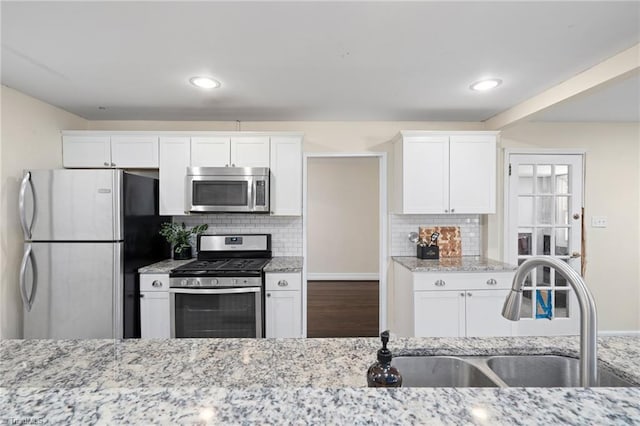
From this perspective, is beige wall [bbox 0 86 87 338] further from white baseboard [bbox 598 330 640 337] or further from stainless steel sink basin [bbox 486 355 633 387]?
white baseboard [bbox 598 330 640 337]

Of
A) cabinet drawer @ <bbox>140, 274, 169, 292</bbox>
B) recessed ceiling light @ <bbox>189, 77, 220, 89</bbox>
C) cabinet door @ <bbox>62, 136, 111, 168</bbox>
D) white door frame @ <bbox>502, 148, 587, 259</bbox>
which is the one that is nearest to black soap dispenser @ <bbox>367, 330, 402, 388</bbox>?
recessed ceiling light @ <bbox>189, 77, 220, 89</bbox>

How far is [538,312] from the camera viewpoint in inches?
136

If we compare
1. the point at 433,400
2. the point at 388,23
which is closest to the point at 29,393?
the point at 433,400

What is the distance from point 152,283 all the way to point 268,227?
1.23 m

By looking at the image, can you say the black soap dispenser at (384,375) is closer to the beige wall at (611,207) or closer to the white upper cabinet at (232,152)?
the white upper cabinet at (232,152)

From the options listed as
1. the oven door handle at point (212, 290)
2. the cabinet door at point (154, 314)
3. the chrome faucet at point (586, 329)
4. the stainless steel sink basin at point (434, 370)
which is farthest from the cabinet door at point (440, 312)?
the cabinet door at point (154, 314)

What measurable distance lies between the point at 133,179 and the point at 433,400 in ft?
9.60

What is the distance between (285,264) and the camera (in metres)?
3.05

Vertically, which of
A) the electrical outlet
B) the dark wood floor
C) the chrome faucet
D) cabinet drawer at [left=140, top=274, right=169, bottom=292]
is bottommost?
the dark wood floor

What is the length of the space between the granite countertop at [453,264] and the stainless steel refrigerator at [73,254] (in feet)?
8.23

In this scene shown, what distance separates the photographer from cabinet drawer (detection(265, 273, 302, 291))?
2.88m

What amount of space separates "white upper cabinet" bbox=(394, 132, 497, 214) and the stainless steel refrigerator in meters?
2.54

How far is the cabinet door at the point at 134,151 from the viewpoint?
3139 millimetres

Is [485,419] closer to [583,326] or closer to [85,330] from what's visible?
[583,326]
